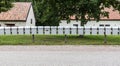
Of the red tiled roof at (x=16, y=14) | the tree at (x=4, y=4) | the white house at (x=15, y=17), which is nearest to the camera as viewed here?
the tree at (x=4, y=4)

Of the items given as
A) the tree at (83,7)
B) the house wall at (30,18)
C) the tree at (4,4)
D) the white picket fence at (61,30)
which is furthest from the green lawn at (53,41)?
the house wall at (30,18)

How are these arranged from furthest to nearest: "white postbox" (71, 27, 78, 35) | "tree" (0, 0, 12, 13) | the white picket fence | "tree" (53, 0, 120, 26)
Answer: "tree" (0, 0, 12, 13), "tree" (53, 0, 120, 26), the white picket fence, "white postbox" (71, 27, 78, 35)

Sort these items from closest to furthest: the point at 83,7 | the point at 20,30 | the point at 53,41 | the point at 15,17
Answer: the point at 53,41, the point at 20,30, the point at 83,7, the point at 15,17

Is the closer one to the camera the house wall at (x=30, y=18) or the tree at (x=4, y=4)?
the tree at (x=4, y=4)

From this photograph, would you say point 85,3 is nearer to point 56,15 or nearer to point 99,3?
point 99,3

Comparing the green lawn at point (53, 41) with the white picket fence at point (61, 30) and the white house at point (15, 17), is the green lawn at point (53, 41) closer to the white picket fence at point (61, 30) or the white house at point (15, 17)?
the white picket fence at point (61, 30)

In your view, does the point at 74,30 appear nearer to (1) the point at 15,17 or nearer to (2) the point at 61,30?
(2) the point at 61,30

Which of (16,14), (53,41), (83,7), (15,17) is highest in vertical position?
(83,7)

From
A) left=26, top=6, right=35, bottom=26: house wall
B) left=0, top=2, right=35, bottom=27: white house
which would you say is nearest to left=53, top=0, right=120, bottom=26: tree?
left=0, top=2, right=35, bottom=27: white house

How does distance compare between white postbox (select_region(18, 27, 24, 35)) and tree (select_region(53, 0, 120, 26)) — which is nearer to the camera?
tree (select_region(53, 0, 120, 26))

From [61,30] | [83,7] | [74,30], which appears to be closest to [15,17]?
[83,7]

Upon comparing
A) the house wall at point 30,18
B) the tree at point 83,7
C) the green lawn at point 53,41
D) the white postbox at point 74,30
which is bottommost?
the house wall at point 30,18

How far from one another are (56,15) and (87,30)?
475 cm

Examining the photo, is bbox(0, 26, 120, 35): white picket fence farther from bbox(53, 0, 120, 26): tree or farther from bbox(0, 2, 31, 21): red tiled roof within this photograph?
bbox(0, 2, 31, 21): red tiled roof
